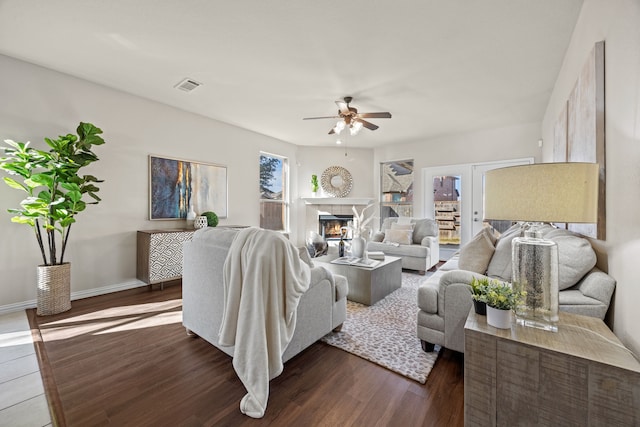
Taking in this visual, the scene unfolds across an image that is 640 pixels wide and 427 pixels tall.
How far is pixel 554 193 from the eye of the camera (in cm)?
107

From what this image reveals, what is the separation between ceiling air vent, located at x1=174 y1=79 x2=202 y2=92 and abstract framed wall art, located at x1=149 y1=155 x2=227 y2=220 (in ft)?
3.61

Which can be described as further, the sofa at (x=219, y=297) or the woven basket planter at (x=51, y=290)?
the woven basket planter at (x=51, y=290)

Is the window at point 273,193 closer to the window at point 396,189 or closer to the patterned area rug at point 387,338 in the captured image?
the window at point 396,189

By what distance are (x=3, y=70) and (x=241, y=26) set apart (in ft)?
8.70

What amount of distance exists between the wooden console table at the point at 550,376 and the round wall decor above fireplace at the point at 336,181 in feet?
17.7

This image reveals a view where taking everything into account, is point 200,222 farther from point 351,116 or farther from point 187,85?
point 351,116

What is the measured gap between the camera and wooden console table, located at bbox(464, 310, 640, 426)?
2.88 feet

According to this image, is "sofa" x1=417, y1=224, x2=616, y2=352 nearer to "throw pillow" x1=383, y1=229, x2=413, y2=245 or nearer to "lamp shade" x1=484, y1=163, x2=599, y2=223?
"lamp shade" x1=484, y1=163, x2=599, y2=223

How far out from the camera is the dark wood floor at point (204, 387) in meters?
1.38

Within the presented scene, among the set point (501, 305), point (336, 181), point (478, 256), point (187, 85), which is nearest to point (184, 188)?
point (187, 85)

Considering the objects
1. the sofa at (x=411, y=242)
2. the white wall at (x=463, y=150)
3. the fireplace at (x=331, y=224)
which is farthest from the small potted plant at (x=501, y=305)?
the fireplace at (x=331, y=224)

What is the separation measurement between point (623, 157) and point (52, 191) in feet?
14.4

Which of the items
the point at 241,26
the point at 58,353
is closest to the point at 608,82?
the point at 241,26

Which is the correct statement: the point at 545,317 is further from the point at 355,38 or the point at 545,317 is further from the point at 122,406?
the point at 355,38
